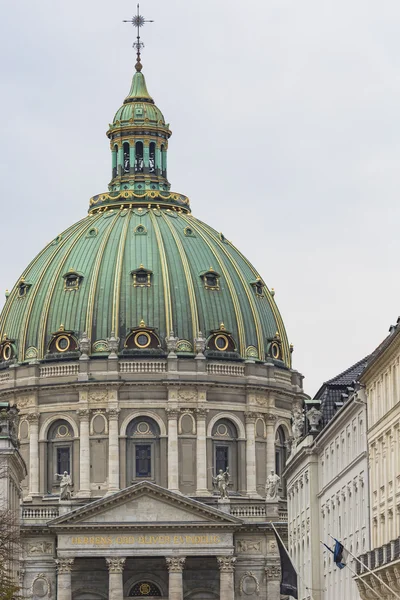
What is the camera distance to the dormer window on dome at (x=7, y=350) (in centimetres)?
16450

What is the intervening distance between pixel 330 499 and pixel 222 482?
2369 inches

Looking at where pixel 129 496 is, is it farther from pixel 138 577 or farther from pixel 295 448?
pixel 295 448

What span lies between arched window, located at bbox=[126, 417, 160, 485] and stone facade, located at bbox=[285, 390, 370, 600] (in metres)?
44.8

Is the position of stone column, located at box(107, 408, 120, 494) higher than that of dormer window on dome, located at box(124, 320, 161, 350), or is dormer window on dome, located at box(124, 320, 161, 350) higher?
dormer window on dome, located at box(124, 320, 161, 350)

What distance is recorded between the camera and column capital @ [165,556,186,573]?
150 metres

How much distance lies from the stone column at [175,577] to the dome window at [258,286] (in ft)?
84.9

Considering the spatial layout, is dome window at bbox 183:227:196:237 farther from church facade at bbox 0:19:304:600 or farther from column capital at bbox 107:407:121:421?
column capital at bbox 107:407:121:421

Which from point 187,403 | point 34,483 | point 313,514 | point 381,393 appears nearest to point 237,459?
point 187,403

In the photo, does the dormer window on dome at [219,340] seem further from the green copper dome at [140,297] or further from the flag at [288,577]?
the flag at [288,577]

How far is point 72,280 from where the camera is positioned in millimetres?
162625

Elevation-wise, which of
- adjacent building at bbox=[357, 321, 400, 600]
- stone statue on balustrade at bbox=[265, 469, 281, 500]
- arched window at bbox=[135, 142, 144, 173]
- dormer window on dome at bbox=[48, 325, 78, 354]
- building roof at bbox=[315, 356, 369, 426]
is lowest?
adjacent building at bbox=[357, 321, 400, 600]

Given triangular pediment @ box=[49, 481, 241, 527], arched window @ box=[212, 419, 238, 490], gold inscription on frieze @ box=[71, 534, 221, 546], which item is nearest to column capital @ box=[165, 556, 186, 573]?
gold inscription on frieze @ box=[71, 534, 221, 546]

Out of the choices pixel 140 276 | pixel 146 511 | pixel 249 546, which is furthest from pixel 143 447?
pixel 140 276

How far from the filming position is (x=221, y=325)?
163000 mm
